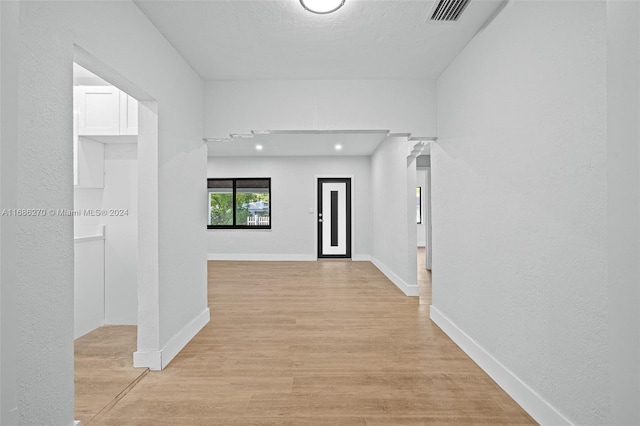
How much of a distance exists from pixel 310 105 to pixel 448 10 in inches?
60.4

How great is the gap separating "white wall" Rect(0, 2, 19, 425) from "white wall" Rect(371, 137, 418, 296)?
4.28 meters

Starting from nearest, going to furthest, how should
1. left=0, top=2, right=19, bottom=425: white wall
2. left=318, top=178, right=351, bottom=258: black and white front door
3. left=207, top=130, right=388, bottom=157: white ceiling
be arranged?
left=0, top=2, right=19, bottom=425: white wall → left=207, top=130, right=388, bottom=157: white ceiling → left=318, top=178, right=351, bottom=258: black and white front door

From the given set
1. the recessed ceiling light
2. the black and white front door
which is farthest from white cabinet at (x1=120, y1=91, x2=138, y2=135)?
the black and white front door

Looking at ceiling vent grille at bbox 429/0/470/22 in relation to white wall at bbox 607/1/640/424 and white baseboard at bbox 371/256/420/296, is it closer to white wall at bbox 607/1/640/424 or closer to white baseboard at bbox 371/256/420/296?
white wall at bbox 607/1/640/424

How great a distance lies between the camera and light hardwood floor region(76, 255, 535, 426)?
6.47ft

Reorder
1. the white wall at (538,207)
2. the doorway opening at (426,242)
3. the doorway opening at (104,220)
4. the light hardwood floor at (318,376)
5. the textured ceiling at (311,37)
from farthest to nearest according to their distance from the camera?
the doorway opening at (426,242)
the doorway opening at (104,220)
the textured ceiling at (311,37)
the light hardwood floor at (318,376)
the white wall at (538,207)

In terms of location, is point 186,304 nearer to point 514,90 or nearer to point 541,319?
point 541,319

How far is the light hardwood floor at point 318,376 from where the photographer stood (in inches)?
77.6

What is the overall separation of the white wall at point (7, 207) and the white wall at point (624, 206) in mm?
1335

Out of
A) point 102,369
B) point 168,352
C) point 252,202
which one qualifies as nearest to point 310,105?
point 168,352

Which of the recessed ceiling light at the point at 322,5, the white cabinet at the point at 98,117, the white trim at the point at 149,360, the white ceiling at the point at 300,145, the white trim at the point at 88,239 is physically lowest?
the white trim at the point at 149,360

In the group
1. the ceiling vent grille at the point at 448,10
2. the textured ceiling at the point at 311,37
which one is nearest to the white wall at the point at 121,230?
the textured ceiling at the point at 311,37

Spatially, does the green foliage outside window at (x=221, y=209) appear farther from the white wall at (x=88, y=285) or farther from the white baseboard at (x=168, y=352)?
the white baseboard at (x=168, y=352)

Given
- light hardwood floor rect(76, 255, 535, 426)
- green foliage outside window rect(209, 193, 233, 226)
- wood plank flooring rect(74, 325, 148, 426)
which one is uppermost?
green foliage outside window rect(209, 193, 233, 226)
